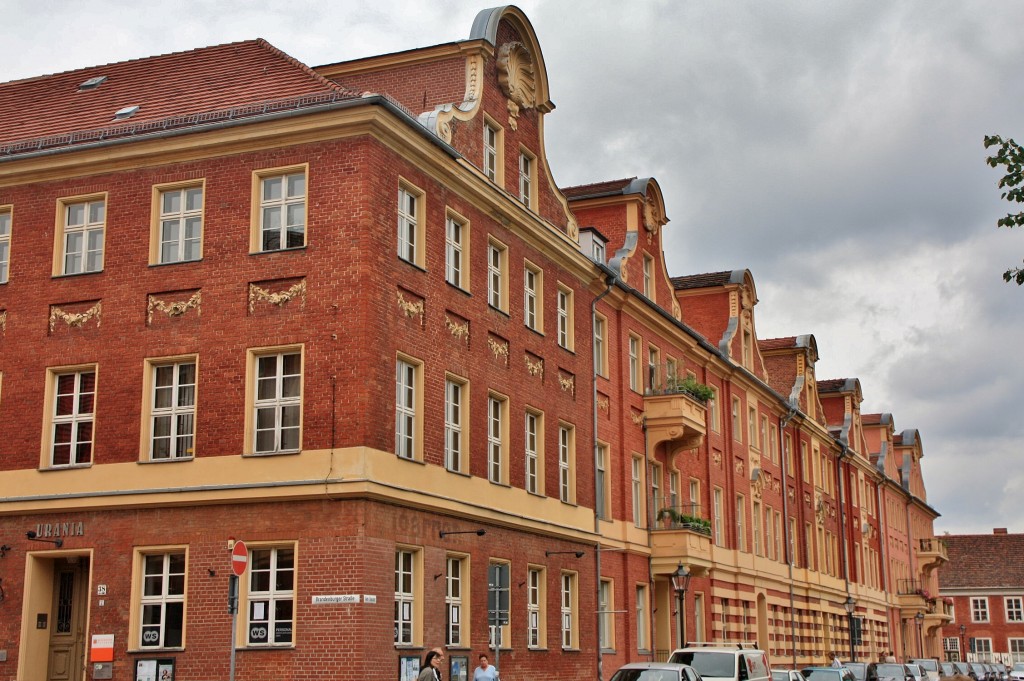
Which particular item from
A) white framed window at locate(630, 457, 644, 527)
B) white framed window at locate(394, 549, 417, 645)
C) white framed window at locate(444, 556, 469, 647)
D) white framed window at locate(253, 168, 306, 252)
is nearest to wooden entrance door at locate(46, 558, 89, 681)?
white framed window at locate(394, 549, 417, 645)

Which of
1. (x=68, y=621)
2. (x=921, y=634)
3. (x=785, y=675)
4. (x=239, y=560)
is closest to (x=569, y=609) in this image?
(x=785, y=675)

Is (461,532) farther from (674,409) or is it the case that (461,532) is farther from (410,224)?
(674,409)

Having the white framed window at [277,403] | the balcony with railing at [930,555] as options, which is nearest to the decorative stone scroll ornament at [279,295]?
the white framed window at [277,403]

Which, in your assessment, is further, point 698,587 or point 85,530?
point 698,587

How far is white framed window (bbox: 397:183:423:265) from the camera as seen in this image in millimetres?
25734

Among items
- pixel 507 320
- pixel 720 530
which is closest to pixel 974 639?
pixel 720 530

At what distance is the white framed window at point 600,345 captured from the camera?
120 feet

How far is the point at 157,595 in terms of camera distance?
23938mm

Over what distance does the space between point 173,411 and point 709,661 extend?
12234mm

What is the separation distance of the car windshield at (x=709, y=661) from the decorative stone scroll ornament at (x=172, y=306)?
12.4 meters

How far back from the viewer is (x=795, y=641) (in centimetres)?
5478

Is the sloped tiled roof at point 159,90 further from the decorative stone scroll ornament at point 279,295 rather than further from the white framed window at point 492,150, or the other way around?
the white framed window at point 492,150

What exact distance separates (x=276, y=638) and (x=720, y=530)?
25.5 meters

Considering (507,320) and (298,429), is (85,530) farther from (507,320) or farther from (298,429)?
(507,320)
